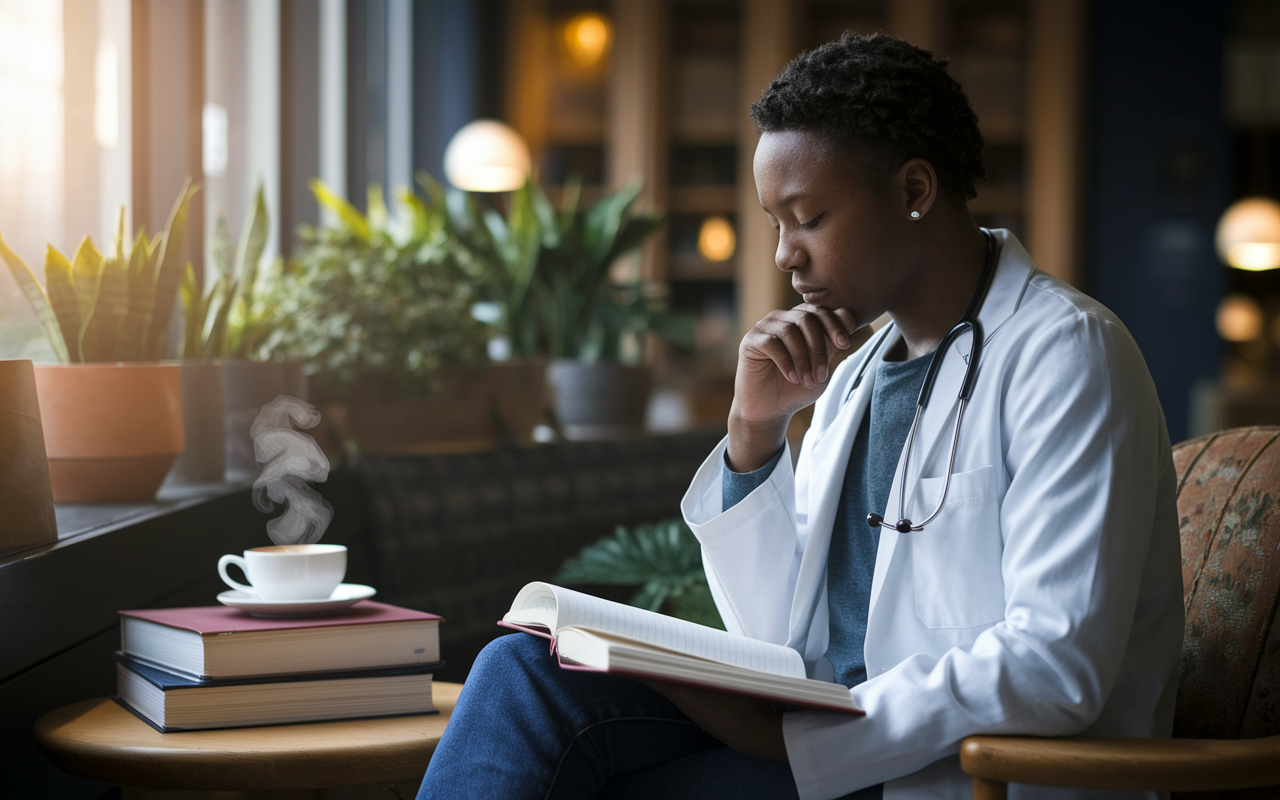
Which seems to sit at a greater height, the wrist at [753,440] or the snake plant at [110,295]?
the snake plant at [110,295]

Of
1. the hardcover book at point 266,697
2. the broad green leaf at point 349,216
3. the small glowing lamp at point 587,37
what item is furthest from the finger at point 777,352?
the small glowing lamp at point 587,37

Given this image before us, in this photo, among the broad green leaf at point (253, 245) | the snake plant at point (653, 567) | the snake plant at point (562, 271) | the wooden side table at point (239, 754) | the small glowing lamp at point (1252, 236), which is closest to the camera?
the wooden side table at point (239, 754)

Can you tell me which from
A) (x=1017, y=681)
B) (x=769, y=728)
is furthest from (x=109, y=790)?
(x=1017, y=681)

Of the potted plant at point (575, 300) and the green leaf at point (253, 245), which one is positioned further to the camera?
the potted plant at point (575, 300)

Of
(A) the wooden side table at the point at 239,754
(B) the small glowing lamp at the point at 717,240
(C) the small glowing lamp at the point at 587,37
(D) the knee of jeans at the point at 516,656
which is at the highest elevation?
(C) the small glowing lamp at the point at 587,37

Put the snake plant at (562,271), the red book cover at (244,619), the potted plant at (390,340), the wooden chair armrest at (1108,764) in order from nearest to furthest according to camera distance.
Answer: the wooden chair armrest at (1108,764), the red book cover at (244,619), the potted plant at (390,340), the snake plant at (562,271)

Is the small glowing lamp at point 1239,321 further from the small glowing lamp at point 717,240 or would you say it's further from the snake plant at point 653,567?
the snake plant at point 653,567

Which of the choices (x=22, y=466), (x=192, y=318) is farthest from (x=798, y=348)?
(x=192, y=318)

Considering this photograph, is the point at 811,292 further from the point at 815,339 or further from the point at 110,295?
the point at 110,295

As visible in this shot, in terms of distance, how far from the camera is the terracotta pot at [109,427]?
1443mm

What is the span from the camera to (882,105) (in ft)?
3.85

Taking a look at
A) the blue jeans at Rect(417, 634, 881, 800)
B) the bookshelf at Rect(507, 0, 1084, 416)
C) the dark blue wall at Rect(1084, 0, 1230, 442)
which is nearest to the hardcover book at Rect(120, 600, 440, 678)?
the blue jeans at Rect(417, 634, 881, 800)

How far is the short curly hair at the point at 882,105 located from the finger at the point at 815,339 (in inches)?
7.8

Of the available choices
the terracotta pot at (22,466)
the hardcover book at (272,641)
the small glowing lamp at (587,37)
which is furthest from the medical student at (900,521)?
the small glowing lamp at (587,37)
